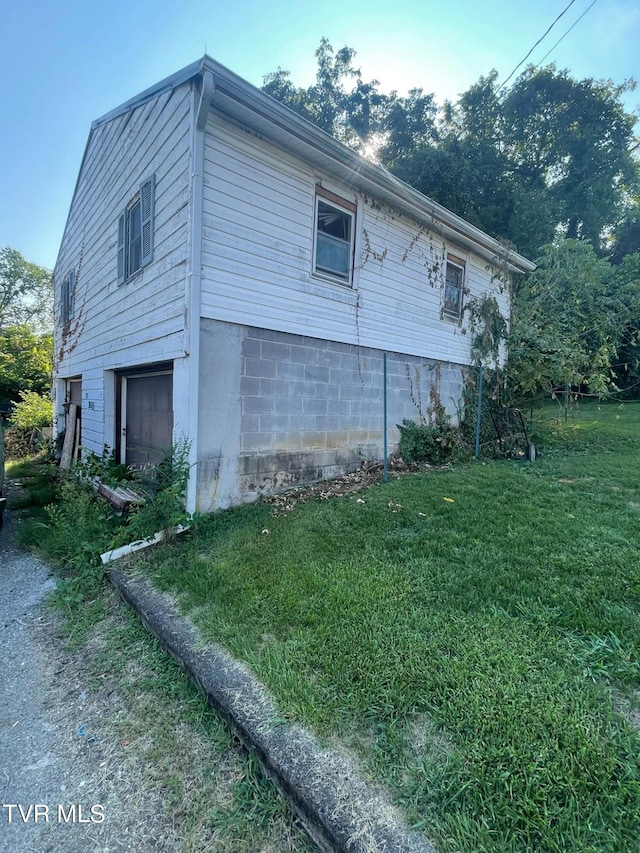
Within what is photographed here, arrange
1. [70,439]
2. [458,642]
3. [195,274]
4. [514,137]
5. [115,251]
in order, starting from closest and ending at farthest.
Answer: [458,642]
[195,274]
[115,251]
[70,439]
[514,137]

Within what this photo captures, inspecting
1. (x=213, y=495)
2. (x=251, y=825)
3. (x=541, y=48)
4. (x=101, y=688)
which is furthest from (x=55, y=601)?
(x=541, y=48)

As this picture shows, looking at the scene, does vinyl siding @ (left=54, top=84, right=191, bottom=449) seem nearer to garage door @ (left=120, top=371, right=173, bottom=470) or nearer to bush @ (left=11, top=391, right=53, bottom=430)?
garage door @ (left=120, top=371, right=173, bottom=470)

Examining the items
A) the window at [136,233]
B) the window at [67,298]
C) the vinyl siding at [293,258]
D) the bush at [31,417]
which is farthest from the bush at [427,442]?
the bush at [31,417]

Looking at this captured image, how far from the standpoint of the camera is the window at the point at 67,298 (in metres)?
8.80

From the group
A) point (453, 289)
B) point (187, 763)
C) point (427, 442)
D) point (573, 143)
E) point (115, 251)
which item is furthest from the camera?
point (573, 143)

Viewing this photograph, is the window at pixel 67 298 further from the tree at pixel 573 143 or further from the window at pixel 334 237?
the tree at pixel 573 143

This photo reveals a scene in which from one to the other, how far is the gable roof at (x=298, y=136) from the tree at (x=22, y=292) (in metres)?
28.9

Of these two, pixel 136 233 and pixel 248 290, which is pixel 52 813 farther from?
pixel 136 233

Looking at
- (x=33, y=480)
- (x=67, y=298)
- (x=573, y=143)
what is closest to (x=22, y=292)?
(x=67, y=298)

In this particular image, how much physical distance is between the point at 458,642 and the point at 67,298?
10.8 m

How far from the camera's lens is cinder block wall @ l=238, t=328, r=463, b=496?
15.4 ft

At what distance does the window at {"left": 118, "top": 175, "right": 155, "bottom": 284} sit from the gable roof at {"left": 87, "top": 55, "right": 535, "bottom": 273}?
1167 mm

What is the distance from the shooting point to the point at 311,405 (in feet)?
17.6

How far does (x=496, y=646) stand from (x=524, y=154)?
2295 centimetres
